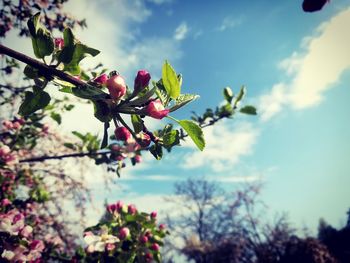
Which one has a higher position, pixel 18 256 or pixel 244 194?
pixel 244 194

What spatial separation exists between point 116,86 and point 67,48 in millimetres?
260

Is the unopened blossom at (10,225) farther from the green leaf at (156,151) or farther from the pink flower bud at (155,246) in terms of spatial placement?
the green leaf at (156,151)

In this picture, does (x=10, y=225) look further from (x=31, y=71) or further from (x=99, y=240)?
(x=31, y=71)

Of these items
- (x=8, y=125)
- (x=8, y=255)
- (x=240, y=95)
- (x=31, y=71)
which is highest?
(x=8, y=125)

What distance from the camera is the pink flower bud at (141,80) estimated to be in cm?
101

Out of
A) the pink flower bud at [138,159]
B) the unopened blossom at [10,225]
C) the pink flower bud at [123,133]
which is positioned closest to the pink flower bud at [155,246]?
the pink flower bud at [138,159]

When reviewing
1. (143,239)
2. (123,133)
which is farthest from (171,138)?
(143,239)

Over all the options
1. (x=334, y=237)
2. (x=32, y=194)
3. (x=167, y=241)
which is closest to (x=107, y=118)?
(x=32, y=194)

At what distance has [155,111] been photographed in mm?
959

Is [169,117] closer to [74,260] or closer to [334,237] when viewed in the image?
[74,260]

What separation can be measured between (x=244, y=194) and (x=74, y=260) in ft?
91.9

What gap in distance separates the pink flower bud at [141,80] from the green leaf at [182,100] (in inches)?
5.5

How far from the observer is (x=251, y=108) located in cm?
287

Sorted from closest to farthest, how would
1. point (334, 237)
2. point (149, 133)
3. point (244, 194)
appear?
point (149, 133) < point (334, 237) < point (244, 194)
